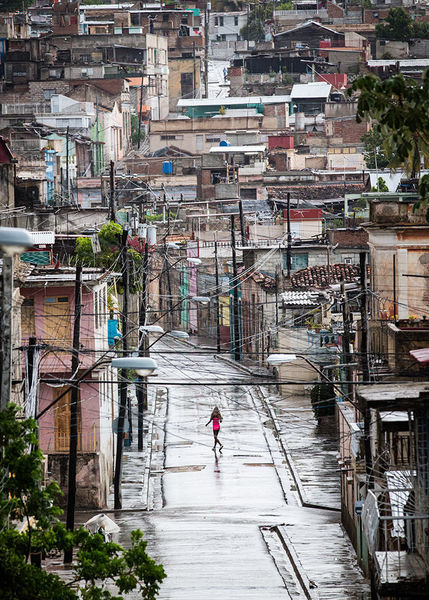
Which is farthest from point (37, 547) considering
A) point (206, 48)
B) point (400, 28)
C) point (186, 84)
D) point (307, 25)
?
point (206, 48)

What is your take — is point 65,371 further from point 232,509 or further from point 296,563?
point 296,563

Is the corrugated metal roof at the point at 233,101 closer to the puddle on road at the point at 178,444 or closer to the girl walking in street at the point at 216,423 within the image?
the puddle on road at the point at 178,444

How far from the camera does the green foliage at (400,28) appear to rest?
429 ft

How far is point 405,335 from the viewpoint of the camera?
97.4 feet

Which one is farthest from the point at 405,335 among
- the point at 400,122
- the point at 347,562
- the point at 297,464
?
the point at 297,464

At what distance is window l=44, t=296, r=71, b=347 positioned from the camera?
38469 mm

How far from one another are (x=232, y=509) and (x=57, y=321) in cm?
664

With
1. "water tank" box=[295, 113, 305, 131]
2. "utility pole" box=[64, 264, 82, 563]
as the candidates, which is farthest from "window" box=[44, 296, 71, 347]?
"water tank" box=[295, 113, 305, 131]

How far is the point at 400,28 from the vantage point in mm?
132125

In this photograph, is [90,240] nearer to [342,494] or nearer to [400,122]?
[342,494]

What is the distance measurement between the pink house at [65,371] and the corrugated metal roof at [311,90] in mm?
76396

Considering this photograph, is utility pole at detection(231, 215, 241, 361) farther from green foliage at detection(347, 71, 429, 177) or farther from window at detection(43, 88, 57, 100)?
green foliage at detection(347, 71, 429, 177)

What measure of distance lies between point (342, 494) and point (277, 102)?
77.1 meters

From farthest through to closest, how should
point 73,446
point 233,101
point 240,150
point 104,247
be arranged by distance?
point 233,101 → point 240,150 → point 104,247 → point 73,446
